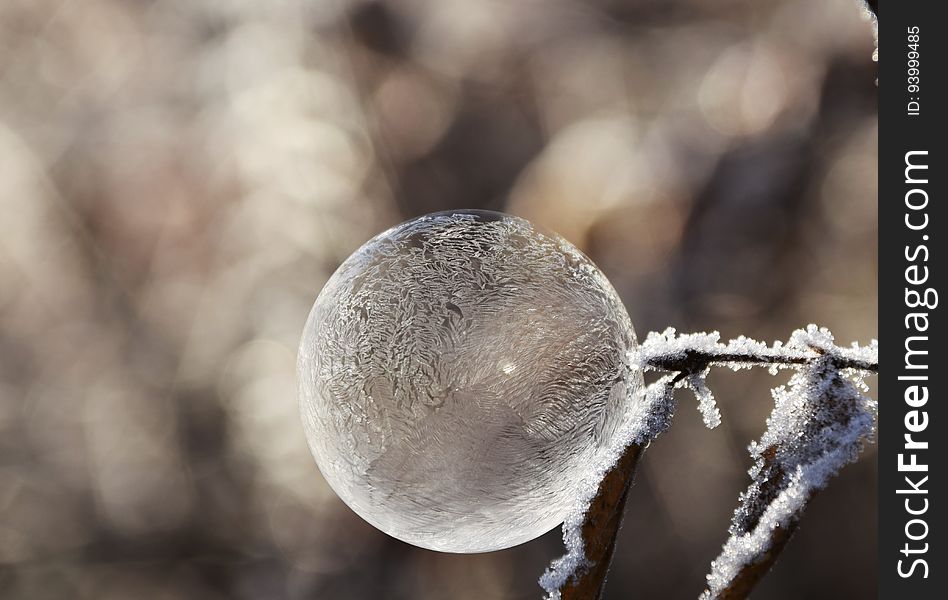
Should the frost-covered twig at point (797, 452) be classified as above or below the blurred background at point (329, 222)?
below

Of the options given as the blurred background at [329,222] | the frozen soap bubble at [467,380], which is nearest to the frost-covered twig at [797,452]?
the frozen soap bubble at [467,380]

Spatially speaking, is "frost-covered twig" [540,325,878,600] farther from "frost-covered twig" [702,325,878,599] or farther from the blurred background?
the blurred background

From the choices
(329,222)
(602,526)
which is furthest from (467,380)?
(329,222)

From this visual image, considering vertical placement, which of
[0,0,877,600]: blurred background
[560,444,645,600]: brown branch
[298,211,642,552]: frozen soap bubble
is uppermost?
[0,0,877,600]: blurred background

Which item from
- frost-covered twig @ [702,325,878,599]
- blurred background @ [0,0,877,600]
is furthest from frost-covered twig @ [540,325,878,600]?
blurred background @ [0,0,877,600]

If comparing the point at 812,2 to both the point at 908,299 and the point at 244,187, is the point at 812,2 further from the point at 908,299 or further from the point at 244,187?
the point at 908,299

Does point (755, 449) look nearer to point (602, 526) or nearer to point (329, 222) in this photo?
point (602, 526)

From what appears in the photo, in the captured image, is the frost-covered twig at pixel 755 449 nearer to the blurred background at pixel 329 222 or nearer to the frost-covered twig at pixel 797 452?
the frost-covered twig at pixel 797 452

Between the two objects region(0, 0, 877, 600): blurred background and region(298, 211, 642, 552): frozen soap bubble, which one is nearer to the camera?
region(298, 211, 642, 552): frozen soap bubble
